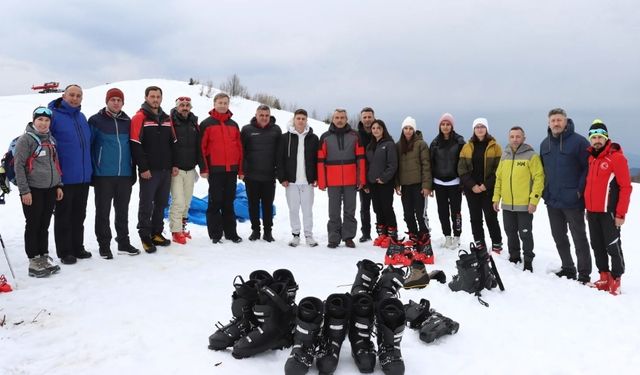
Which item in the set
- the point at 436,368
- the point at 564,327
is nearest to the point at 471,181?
the point at 564,327

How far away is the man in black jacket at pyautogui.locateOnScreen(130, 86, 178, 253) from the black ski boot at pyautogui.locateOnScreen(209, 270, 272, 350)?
333 centimetres

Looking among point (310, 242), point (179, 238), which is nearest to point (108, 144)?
point (179, 238)

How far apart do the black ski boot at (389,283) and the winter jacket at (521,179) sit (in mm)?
2968

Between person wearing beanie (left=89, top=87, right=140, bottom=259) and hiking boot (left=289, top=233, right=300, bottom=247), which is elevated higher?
person wearing beanie (left=89, top=87, right=140, bottom=259)

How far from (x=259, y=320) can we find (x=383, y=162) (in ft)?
13.7

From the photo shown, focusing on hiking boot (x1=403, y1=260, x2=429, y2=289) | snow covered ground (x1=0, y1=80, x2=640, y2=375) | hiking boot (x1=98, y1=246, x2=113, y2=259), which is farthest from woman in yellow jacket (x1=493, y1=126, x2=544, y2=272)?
hiking boot (x1=98, y1=246, x2=113, y2=259)

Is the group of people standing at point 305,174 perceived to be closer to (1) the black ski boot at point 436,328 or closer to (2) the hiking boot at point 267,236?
(2) the hiking boot at point 267,236

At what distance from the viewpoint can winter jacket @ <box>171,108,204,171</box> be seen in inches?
260

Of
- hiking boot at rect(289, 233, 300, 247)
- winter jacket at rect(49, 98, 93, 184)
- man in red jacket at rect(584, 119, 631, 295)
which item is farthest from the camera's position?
Answer: hiking boot at rect(289, 233, 300, 247)

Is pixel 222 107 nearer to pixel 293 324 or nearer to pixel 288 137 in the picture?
pixel 288 137

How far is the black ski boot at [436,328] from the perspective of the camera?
11.9ft

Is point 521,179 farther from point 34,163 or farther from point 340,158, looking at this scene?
point 34,163

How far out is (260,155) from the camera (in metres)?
7.05

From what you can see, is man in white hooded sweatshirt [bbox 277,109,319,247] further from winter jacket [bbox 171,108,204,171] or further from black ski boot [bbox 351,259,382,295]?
black ski boot [bbox 351,259,382,295]
